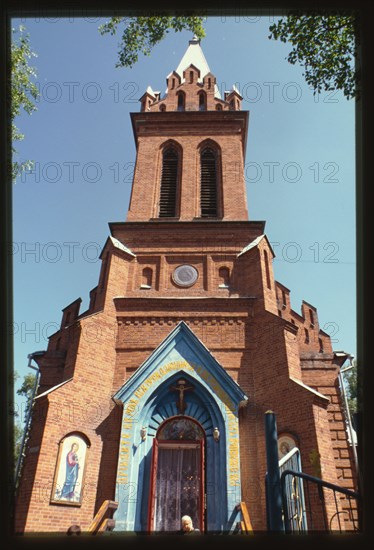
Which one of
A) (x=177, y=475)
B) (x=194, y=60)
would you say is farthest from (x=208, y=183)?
(x=194, y=60)

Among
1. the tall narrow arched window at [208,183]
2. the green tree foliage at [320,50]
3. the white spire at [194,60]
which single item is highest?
the white spire at [194,60]

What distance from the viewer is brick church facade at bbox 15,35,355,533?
9914 mm

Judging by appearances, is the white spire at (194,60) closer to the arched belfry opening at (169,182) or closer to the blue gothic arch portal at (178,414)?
the arched belfry opening at (169,182)

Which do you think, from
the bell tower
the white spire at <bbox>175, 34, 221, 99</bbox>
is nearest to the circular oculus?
the bell tower

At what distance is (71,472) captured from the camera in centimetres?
1016

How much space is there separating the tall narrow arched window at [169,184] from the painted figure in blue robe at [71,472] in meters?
9.33

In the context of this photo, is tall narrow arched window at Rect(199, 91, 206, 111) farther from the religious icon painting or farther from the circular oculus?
the religious icon painting

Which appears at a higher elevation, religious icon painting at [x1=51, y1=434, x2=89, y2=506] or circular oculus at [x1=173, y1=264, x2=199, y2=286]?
circular oculus at [x1=173, y1=264, x2=199, y2=286]

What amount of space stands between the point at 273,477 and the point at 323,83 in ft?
23.0

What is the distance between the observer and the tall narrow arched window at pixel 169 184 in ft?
55.4

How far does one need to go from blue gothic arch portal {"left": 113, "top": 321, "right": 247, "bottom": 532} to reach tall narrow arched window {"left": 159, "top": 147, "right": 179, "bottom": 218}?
6.17 metres

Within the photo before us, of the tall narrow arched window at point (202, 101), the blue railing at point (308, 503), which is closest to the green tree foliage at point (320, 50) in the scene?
the blue railing at point (308, 503)

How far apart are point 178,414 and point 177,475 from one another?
145 centimetres

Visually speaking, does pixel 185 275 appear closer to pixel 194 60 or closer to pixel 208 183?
pixel 208 183
